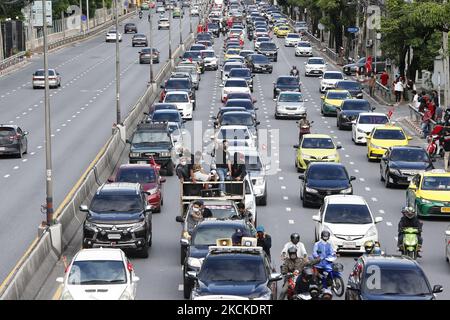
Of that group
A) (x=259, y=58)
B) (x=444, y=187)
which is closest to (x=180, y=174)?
(x=444, y=187)

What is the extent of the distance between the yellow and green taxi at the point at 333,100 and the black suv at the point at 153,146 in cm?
2027

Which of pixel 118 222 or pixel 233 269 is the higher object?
pixel 233 269

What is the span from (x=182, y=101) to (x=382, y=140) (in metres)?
16.6

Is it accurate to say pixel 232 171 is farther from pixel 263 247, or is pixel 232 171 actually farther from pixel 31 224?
pixel 263 247

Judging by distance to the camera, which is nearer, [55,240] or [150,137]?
[55,240]

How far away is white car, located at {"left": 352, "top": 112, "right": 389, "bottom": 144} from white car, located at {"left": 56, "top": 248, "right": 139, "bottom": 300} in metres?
32.0

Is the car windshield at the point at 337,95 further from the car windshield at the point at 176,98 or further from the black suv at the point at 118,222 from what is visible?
the black suv at the point at 118,222

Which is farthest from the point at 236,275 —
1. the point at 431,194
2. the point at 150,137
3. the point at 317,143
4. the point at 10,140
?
the point at 10,140

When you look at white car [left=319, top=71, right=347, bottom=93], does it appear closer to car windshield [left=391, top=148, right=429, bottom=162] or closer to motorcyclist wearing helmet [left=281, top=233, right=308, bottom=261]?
car windshield [left=391, top=148, right=429, bottom=162]

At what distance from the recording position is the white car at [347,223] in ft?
110

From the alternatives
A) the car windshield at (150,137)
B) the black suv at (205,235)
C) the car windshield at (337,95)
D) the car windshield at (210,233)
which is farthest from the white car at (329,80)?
the car windshield at (210,233)

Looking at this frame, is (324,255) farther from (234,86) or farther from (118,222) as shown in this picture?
(234,86)

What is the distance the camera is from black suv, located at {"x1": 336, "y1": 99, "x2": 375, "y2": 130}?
206ft

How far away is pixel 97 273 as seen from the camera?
26.2 meters
